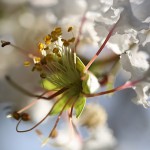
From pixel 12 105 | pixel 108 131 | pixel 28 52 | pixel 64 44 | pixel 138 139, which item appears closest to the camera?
pixel 64 44

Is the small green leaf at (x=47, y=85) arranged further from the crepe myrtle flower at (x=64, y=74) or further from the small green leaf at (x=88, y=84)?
the small green leaf at (x=88, y=84)

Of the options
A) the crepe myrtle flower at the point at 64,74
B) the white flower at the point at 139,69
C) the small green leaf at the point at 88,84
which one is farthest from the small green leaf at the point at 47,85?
the white flower at the point at 139,69

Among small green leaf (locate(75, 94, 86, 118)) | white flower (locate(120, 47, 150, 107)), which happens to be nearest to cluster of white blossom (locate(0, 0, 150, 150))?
white flower (locate(120, 47, 150, 107))

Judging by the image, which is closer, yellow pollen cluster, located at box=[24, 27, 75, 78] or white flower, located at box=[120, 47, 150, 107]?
white flower, located at box=[120, 47, 150, 107]

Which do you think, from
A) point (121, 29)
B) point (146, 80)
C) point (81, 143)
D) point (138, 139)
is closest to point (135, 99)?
point (146, 80)

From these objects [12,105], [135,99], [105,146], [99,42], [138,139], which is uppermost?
[99,42]

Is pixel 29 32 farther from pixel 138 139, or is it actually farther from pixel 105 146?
pixel 138 139

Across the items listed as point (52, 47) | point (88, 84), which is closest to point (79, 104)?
point (88, 84)

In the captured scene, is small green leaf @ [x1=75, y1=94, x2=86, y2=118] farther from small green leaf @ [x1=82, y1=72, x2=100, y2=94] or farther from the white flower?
the white flower

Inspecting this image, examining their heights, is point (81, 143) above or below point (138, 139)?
above

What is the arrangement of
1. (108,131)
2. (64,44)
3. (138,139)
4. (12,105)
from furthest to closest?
1. (138,139)
2. (108,131)
3. (12,105)
4. (64,44)

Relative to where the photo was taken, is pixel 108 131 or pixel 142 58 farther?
pixel 108 131
